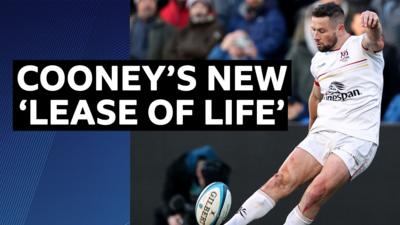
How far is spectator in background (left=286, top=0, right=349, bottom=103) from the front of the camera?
502 inches

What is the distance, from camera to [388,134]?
1238 cm

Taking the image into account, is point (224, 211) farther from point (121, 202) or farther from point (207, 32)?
point (207, 32)

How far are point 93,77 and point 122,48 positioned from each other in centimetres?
46

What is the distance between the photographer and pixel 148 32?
13.9 metres

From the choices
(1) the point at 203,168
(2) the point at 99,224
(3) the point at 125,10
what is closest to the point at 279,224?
(1) the point at 203,168

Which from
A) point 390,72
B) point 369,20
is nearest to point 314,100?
point 369,20

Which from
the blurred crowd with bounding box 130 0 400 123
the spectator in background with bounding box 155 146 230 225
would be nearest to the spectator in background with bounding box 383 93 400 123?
the blurred crowd with bounding box 130 0 400 123

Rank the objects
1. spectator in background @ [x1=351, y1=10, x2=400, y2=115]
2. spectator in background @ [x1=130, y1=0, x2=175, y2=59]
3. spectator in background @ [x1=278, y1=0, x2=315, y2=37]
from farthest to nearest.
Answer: spectator in background @ [x1=130, y1=0, x2=175, y2=59] → spectator in background @ [x1=278, y1=0, x2=315, y2=37] → spectator in background @ [x1=351, y1=10, x2=400, y2=115]

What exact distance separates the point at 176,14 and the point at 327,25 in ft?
14.0

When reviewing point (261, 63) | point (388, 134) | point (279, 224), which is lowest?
point (279, 224)

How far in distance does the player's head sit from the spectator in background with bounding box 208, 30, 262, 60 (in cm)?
286

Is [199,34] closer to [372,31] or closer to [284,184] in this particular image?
[284,184]

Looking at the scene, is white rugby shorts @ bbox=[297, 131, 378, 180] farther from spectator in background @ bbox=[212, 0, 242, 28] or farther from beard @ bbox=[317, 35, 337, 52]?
spectator in background @ bbox=[212, 0, 242, 28]

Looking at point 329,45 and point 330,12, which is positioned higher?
point 330,12
